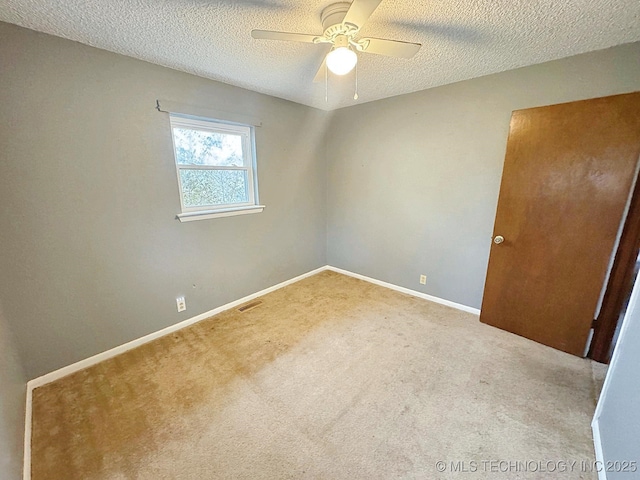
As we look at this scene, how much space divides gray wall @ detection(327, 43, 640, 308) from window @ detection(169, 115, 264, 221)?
126cm

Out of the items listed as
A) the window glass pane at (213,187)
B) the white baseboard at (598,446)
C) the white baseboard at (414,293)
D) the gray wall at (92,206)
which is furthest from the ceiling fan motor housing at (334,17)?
the white baseboard at (414,293)

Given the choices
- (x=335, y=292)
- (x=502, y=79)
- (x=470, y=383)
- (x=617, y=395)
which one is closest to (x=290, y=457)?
(x=470, y=383)

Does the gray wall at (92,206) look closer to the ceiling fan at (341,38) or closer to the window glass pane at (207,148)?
the window glass pane at (207,148)

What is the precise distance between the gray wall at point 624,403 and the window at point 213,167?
2.82 m

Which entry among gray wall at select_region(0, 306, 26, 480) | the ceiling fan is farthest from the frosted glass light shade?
gray wall at select_region(0, 306, 26, 480)

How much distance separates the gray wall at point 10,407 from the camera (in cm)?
104

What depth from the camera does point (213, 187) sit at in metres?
2.56

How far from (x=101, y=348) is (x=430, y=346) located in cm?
263

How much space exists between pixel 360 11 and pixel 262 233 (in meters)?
2.22

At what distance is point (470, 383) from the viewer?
1766mm

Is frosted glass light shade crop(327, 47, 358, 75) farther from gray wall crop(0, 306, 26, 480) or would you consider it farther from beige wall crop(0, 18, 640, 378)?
gray wall crop(0, 306, 26, 480)

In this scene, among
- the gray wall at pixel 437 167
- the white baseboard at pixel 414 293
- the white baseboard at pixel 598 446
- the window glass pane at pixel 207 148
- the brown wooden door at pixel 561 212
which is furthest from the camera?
the white baseboard at pixel 414 293

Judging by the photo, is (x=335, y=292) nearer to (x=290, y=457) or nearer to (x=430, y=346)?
(x=430, y=346)

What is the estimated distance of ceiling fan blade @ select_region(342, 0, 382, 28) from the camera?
1.10 meters
